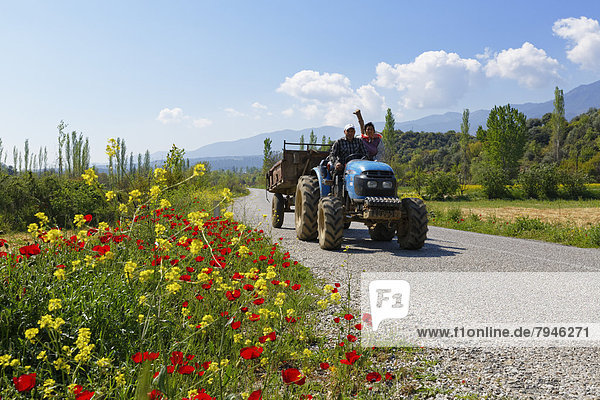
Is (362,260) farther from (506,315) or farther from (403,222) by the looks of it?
(506,315)

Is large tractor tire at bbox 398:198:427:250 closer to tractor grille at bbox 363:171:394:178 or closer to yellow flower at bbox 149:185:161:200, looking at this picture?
tractor grille at bbox 363:171:394:178

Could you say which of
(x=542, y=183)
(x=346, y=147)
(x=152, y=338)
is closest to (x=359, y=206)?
(x=346, y=147)

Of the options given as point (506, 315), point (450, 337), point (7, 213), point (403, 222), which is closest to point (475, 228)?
point (403, 222)

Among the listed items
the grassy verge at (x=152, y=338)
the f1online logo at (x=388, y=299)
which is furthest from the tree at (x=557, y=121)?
the grassy verge at (x=152, y=338)

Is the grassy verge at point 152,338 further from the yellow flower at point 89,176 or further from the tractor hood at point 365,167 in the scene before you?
the tractor hood at point 365,167

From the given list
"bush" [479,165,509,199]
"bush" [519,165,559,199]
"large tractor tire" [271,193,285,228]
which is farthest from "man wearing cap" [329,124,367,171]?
"bush" [519,165,559,199]

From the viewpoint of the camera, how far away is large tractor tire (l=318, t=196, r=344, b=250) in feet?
22.5

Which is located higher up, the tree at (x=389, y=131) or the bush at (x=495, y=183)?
the tree at (x=389, y=131)

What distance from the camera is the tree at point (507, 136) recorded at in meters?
53.8

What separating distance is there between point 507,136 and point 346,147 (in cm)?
5369

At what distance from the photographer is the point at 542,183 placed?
3862 cm

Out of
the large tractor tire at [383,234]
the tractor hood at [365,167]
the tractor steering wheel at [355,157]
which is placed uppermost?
the tractor steering wheel at [355,157]

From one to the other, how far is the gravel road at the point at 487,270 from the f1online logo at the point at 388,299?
0.27 m

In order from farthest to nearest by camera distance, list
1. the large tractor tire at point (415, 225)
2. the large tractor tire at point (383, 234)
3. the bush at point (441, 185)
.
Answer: the bush at point (441, 185)
the large tractor tire at point (383, 234)
the large tractor tire at point (415, 225)
